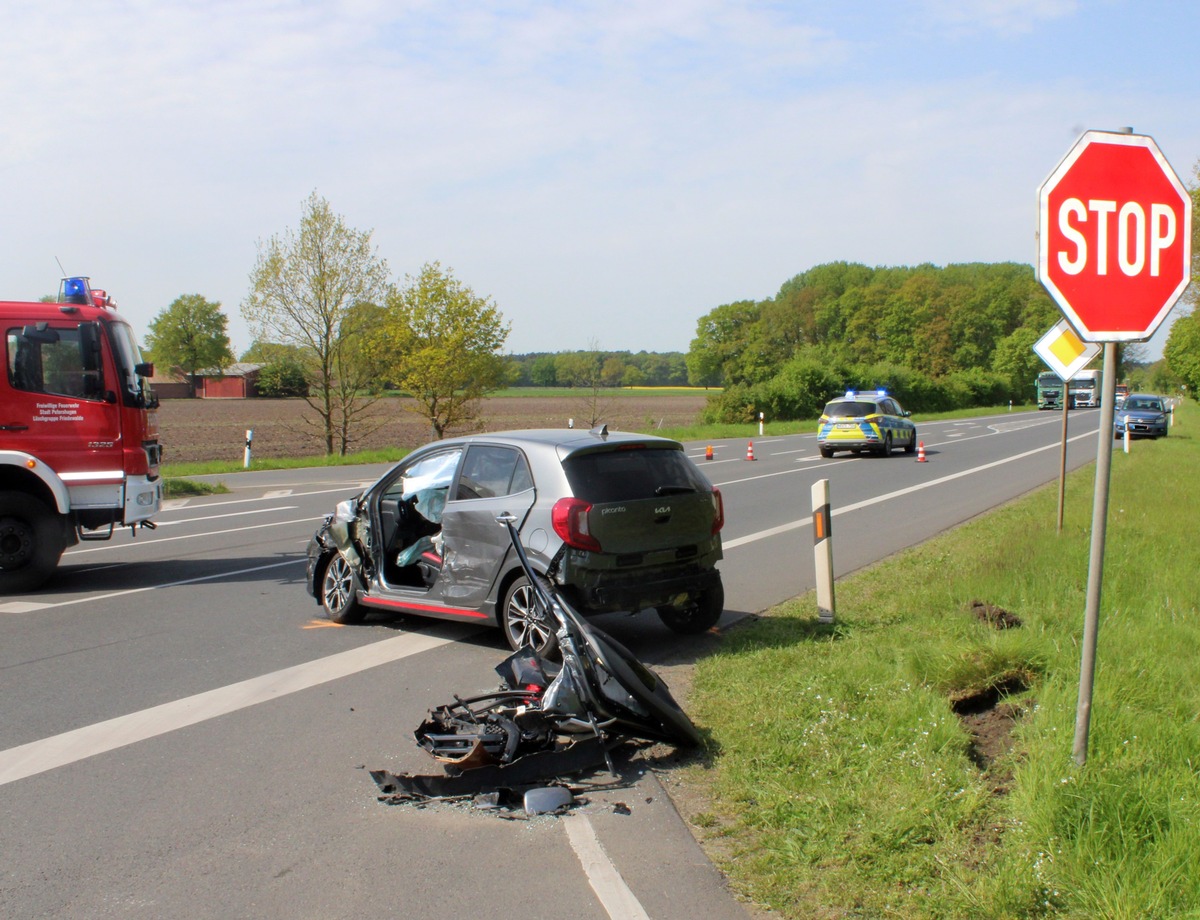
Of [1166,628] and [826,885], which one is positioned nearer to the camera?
[826,885]

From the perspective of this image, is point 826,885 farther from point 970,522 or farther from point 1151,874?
point 970,522

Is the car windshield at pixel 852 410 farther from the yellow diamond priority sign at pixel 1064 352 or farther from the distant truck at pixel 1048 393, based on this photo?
the distant truck at pixel 1048 393

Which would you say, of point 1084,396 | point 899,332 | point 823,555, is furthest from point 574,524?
point 899,332

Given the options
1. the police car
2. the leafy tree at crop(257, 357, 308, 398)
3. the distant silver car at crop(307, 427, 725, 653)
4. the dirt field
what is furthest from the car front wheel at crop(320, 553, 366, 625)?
the leafy tree at crop(257, 357, 308, 398)

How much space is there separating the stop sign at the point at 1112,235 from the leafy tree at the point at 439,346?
31.3 m

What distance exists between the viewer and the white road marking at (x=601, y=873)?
3854 mm

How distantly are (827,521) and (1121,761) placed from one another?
375cm

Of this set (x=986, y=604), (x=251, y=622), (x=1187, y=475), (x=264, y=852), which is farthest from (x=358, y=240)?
(x=264, y=852)

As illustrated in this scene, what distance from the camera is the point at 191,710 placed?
6.45 meters

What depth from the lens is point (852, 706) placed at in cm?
588

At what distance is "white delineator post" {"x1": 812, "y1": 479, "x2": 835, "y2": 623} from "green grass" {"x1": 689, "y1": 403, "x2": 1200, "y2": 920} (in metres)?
0.23

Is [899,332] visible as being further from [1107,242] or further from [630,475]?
[1107,242]

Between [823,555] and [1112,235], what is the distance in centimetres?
416

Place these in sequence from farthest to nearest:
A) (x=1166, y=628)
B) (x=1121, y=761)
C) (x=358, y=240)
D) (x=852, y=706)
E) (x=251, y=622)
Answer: (x=358, y=240)
(x=251, y=622)
(x=1166, y=628)
(x=852, y=706)
(x=1121, y=761)
